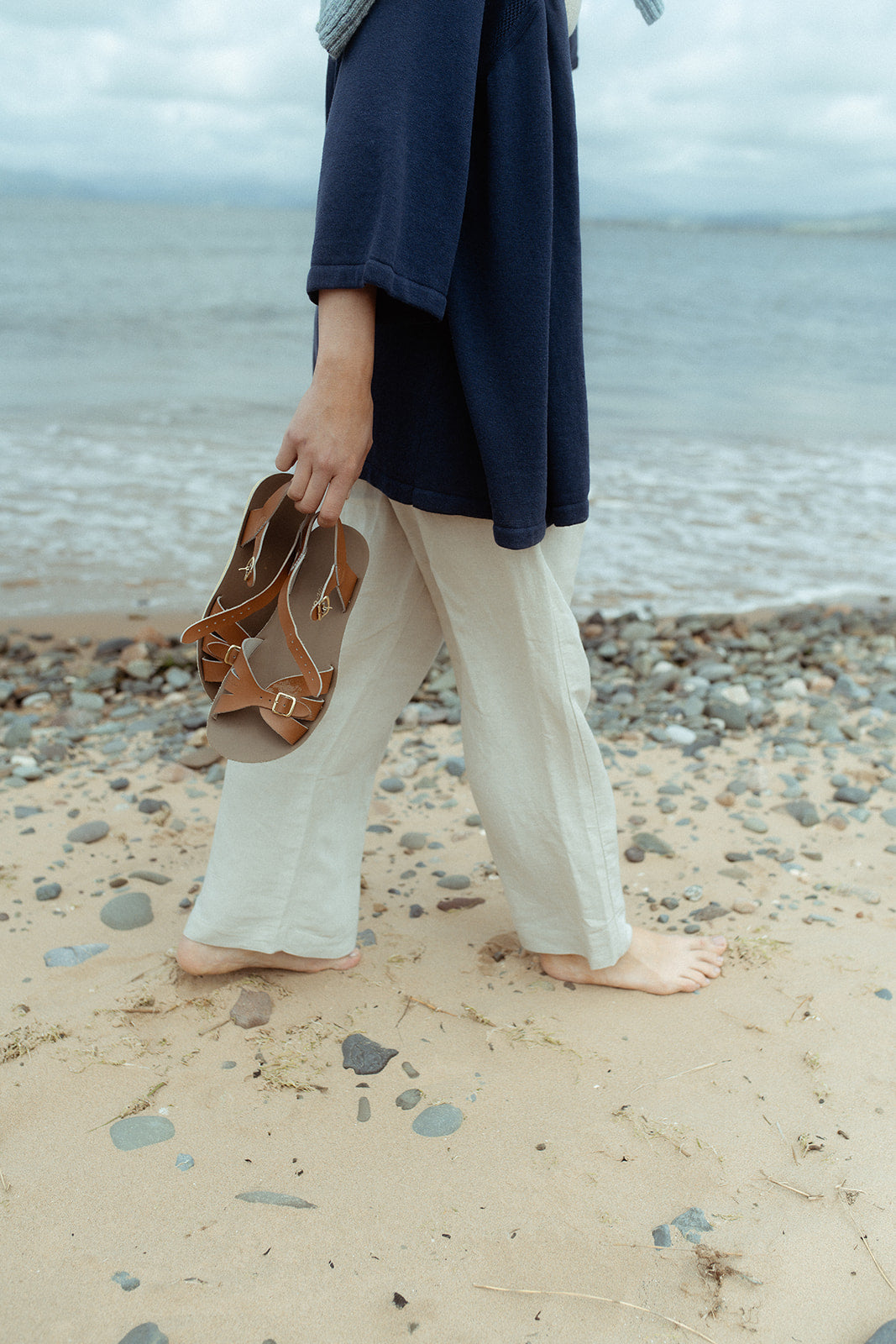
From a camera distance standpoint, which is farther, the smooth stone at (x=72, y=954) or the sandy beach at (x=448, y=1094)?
the smooth stone at (x=72, y=954)

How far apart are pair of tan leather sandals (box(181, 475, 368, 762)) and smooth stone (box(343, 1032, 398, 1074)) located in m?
0.58

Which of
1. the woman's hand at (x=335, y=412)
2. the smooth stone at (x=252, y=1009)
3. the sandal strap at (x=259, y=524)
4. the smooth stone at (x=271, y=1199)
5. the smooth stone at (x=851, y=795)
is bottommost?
the smooth stone at (x=271, y=1199)

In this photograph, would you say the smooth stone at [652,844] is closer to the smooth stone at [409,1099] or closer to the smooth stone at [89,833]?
the smooth stone at [409,1099]

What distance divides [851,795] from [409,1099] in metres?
1.67

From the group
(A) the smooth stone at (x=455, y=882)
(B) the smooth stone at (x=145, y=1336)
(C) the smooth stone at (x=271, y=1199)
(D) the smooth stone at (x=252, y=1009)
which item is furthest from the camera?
(A) the smooth stone at (x=455, y=882)

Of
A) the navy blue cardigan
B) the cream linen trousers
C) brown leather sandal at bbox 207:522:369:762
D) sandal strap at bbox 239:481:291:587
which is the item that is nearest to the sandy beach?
the cream linen trousers

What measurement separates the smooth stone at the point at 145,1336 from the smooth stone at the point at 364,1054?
549 mm

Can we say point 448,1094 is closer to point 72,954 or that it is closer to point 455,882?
point 455,882

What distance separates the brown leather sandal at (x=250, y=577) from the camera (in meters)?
1.63

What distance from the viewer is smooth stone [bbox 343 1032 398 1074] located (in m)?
1.75

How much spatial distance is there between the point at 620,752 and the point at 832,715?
2.60 feet

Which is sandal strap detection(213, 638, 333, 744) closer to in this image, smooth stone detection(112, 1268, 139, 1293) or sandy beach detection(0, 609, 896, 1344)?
sandy beach detection(0, 609, 896, 1344)

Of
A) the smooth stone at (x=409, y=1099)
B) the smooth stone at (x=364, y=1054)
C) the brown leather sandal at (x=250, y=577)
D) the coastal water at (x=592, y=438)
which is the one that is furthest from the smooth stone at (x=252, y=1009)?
the coastal water at (x=592, y=438)

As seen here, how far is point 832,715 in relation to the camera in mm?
3350
